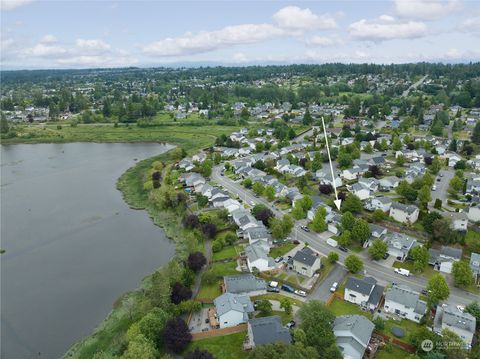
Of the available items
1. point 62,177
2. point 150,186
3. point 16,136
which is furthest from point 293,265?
point 16,136

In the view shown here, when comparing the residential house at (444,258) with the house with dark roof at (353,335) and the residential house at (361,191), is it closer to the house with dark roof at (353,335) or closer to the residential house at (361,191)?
the house with dark roof at (353,335)

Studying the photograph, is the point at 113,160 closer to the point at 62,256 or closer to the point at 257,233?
the point at 62,256

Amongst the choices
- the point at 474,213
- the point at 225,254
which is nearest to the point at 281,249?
the point at 225,254

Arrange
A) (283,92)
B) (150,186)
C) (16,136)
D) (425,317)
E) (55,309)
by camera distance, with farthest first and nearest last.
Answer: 1. (283,92)
2. (16,136)
3. (150,186)
4. (55,309)
5. (425,317)

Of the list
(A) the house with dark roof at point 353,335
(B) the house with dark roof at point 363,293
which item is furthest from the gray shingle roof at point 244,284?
(A) the house with dark roof at point 353,335

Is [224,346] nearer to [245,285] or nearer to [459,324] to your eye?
[245,285]

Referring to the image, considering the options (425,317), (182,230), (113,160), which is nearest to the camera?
(425,317)
